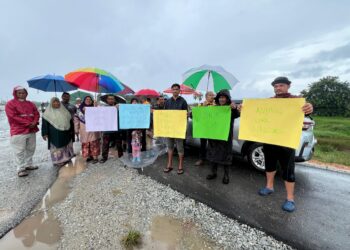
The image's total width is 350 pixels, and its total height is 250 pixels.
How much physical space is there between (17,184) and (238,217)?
4.38 metres

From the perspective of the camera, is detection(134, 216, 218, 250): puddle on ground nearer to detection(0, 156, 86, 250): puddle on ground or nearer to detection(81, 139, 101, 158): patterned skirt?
detection(0, 156, 86, 250): puddle on ground

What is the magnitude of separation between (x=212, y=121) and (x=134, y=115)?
1967 mm

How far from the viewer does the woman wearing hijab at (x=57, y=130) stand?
482 centimetres

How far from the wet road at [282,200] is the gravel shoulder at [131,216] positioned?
0.77 feet

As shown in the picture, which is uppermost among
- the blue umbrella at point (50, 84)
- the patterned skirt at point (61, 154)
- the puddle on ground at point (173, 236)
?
the blue umbrella at point (50, 84)

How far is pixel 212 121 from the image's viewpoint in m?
3.75

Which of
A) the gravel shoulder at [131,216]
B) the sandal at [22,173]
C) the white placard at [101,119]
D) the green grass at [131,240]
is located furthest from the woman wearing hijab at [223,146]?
the sandal at [22,173]

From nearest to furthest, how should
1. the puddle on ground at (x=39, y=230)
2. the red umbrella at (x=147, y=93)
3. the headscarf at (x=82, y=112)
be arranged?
the puddle on ground at (x=39, y=230)
the headscarf at (x=82, y=112)
the red umbrella at (x=147, y=93)

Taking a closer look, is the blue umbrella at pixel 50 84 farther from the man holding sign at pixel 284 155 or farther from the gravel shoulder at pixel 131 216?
the man holding sign at pixel 284 155

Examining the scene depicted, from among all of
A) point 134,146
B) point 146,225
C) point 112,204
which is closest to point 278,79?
point 146,225

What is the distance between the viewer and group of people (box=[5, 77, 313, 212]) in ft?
9.89

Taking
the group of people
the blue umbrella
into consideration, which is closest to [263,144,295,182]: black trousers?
the group of people

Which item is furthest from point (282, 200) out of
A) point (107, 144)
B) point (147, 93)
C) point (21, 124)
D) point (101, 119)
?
point (147, 93)

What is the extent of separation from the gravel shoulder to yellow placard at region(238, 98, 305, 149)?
1311 millimetres
